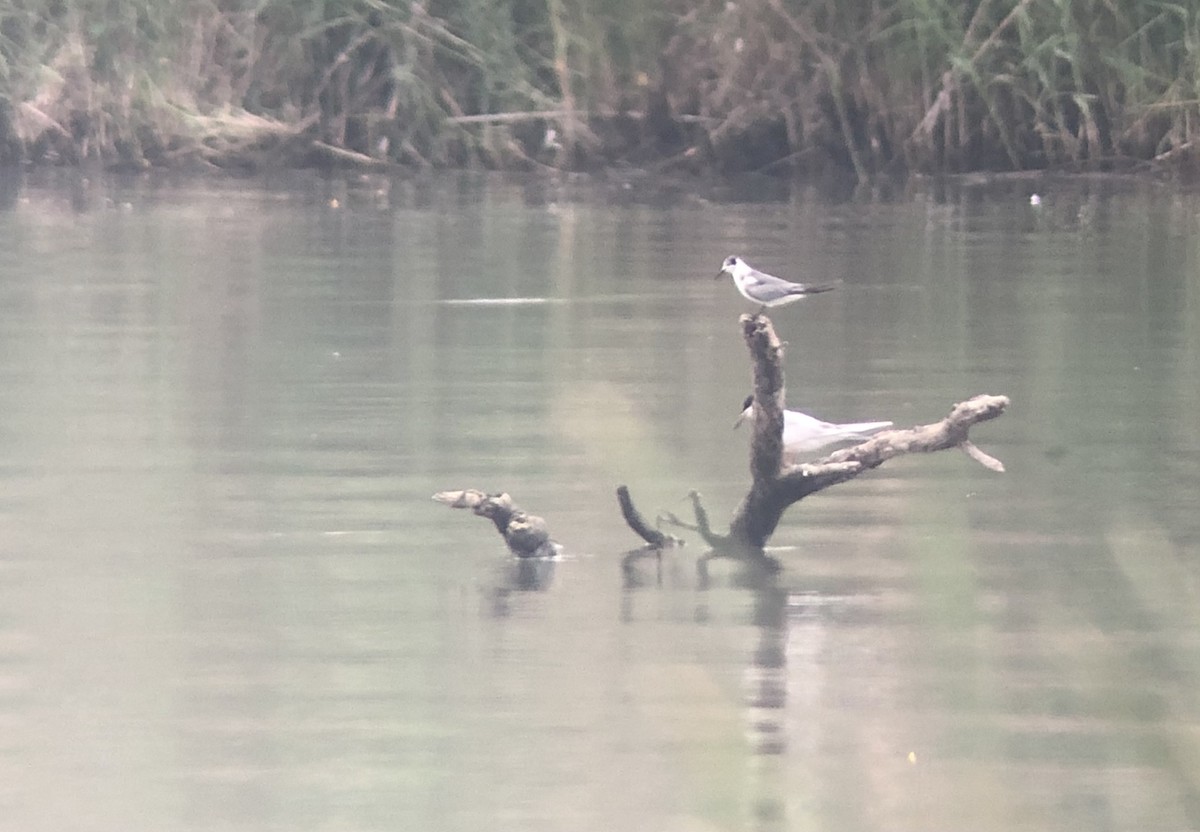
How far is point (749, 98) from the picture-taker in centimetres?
1691

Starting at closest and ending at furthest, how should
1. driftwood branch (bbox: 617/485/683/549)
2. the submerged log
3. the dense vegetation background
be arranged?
the submerged log
driftwood branch (bbox: 617/485/683/549)
the dense vegetation background

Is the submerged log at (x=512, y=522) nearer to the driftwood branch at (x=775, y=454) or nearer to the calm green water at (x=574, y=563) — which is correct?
the calm green water at (x=574, y=563)

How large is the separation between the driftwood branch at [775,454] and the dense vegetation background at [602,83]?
1012cm

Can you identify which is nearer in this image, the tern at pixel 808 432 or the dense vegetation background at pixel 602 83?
the tern at pixel 808 432

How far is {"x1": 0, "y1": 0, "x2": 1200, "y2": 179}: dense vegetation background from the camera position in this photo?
16203 millimetres

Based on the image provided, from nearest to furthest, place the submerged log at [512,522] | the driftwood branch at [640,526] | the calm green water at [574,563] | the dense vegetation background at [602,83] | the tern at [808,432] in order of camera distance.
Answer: the calm green water at [574,563], the submerged log at [512,522], the driftwood branch at [640,526], the tern at [808,432], the dense vegetation background at [602,83]

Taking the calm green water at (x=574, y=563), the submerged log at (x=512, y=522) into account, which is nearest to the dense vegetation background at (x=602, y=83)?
the calm green water at (x=574, y=563)

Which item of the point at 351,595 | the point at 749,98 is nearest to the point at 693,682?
the point at 351,595

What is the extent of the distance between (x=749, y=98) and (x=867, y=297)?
614cm

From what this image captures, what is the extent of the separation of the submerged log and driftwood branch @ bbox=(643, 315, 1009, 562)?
336 mm

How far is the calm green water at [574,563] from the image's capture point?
13.9 ft

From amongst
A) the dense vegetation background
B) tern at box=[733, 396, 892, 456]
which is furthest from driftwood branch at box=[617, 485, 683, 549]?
the dense vegetation background

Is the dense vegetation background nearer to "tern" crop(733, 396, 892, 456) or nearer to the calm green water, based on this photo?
the calm green water

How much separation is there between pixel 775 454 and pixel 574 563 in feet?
1.61
